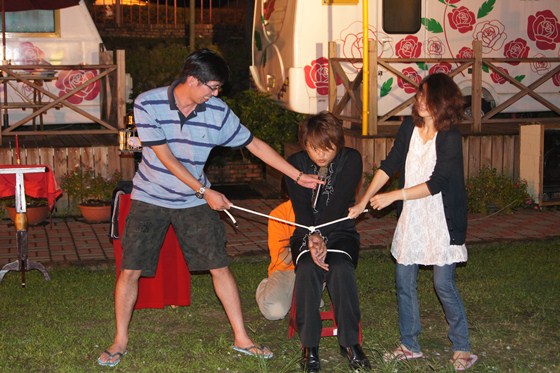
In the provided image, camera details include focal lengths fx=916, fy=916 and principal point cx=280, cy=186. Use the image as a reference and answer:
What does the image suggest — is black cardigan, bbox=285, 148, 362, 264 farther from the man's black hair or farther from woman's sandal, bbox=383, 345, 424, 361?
the man's black hair

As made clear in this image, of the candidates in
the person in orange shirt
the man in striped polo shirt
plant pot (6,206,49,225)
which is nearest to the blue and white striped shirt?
the man in striped polo shirt

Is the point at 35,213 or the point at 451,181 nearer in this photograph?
the point at 451,181

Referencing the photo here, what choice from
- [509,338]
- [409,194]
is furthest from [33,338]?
[509,338]

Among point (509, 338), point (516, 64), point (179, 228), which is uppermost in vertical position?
point (516, 64)

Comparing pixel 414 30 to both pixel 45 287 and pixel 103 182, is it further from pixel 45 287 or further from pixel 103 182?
pixel 45 287

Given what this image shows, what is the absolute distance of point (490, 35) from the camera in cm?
1197

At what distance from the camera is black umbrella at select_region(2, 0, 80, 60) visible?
11141mm

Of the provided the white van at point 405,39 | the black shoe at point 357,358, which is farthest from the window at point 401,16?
the black shoe at point 357,358

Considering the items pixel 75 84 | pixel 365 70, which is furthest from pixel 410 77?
pixel 75 84

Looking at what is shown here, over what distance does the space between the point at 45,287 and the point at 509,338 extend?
3474 millimetres

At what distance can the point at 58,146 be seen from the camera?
1005cm

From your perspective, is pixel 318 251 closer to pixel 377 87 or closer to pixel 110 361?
pixel 110 361

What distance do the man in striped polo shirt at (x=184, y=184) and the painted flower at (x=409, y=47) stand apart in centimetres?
657

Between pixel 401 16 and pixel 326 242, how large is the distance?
669cm
